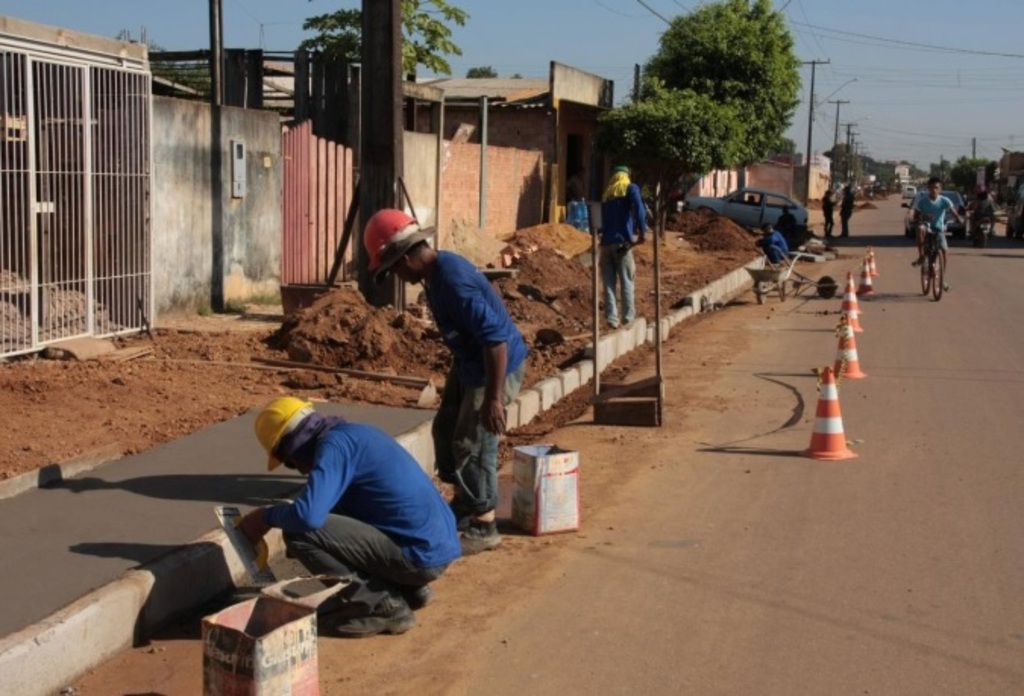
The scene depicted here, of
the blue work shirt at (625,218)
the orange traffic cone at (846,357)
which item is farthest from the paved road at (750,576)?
the blue work shirt at (625,218)

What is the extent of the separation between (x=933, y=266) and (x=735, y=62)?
1820cm

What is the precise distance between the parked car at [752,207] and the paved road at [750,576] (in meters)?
27.0

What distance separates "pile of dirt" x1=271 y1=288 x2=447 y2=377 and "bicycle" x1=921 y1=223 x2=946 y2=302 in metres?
10.9

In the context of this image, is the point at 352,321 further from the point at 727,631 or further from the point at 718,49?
the point at 718,49

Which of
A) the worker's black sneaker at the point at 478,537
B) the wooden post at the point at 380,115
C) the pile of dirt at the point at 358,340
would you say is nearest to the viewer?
the worker's black sneaker at the point at 478,537

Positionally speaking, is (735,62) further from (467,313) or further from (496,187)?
(467,313)

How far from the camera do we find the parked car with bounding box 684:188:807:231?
38.2m

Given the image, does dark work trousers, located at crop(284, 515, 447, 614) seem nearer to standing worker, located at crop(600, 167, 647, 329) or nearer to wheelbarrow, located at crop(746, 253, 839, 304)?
standing worker, located at crop(600, 167, 647, 329)

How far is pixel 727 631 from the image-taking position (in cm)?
553

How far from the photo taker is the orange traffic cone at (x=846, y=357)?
40.1 ft

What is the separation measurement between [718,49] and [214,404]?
30.5 m

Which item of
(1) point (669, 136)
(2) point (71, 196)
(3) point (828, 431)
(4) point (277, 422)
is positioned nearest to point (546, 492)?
(4) point (277, 422)

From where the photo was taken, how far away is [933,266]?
20609 millimetres

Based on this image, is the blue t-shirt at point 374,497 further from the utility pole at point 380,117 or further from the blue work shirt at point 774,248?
the blue work shirt at point 774,248
